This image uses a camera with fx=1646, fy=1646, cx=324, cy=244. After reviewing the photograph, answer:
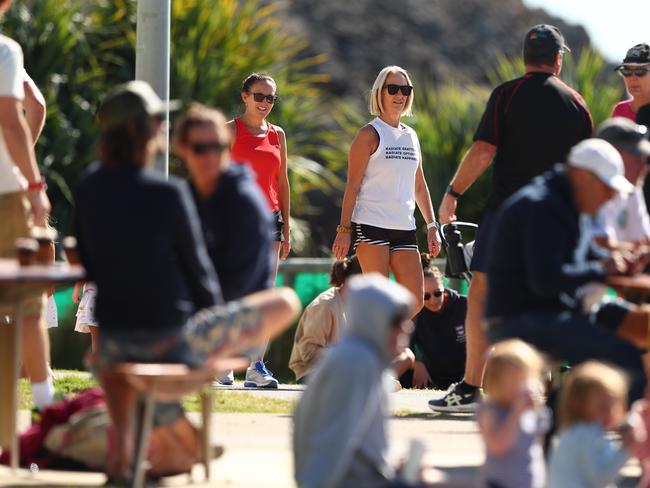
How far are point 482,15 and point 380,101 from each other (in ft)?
104

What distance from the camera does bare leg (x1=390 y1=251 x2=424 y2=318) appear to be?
32.2 feet

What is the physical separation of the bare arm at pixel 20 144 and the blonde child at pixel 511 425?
105 inches

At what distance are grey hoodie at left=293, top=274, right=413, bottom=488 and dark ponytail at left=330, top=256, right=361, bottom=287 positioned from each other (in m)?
5.07

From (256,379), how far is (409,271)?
117 centimetres

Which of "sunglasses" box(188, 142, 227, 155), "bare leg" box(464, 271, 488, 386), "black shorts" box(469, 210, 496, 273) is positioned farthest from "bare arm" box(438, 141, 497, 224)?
"sunglasses" box(188, 142, 227, 155)

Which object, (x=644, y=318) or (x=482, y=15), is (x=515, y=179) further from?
(x=482, y=15)

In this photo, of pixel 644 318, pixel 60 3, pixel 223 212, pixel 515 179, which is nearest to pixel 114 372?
pixel 223 212

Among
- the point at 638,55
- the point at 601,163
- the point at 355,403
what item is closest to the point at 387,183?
the point at 638,55

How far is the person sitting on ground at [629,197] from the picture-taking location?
723 centimetres

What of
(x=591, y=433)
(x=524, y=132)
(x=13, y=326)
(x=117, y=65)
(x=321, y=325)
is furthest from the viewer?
(x=117, y=65)

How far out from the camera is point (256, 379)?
10070 millimetres

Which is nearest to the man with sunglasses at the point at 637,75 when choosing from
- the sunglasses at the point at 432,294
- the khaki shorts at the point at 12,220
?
the sunglasses at the point at 432,294

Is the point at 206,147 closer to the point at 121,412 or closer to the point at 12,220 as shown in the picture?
the point at 121,412

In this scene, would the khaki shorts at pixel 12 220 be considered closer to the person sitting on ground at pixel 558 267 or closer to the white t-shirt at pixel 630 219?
the person sitting on ground at pixel 558 267
